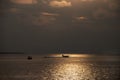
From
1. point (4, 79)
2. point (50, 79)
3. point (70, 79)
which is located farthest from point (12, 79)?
point (70, 79)

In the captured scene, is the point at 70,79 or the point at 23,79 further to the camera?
the point at 70,79

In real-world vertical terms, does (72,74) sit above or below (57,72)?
below

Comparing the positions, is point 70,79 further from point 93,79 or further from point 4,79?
point 4,79

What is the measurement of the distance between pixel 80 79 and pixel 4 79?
10358 millimetres

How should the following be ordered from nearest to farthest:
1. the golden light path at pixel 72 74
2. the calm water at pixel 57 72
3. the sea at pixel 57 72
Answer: the calm water at pixel 57 72 → the sea at pixel 57 72 → the golden light path at pixel 72 74

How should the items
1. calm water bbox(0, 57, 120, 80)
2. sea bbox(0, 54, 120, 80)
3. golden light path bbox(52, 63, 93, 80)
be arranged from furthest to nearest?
golden light path bbox(52, 63, 93, 80)
sea bbox(0, 54, 120, 80)
calm water bbox(0, 57, 120, 80)

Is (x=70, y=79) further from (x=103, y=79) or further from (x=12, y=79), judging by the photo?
(x=12, y=79)

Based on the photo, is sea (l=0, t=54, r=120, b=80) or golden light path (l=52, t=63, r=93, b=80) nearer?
sea (l=0, t=54, r=120, b=80)

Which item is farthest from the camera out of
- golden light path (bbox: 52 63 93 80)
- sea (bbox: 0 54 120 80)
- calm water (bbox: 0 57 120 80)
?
golden light path (bbox: 52 63 93 80)

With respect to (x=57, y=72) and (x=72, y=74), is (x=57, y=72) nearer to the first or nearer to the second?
(x=57, y=72)

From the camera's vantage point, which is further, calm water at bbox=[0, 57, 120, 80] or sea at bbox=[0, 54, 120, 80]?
sea at bbox=[0, 54, 120, 80]

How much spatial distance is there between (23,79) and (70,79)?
6780 millimetres

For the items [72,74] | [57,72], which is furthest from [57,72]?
[72,74]

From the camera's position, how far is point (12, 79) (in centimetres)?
4559
